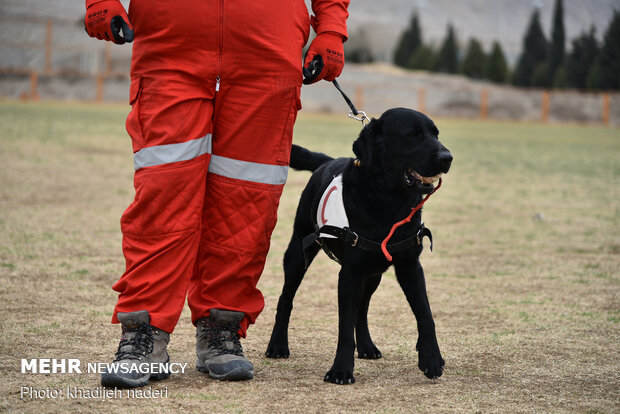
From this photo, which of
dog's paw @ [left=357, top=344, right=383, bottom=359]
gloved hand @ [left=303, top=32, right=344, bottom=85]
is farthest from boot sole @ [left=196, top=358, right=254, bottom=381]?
gloved hand @ [left=303, top=32, right=344, bottom=85]

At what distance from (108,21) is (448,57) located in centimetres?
5583

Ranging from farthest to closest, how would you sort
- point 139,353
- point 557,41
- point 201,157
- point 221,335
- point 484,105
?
point 484,105 → point 557,41 → point 221,335 → point 201,157 → point 139,353

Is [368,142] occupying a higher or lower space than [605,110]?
higher

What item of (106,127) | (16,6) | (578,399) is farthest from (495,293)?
(16,6)

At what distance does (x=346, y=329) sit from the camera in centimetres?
325

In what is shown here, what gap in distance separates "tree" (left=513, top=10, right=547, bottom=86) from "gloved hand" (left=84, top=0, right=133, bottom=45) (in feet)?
149

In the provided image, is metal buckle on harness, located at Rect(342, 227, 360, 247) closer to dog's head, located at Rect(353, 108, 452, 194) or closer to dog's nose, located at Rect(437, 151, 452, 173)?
dog's head, located at Rect(353, 108, 452, 194)

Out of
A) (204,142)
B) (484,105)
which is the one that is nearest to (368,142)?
(204,142)


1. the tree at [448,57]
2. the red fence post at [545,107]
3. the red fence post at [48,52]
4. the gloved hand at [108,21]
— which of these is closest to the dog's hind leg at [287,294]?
the gloved hand at [108,21]

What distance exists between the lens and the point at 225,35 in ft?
10.5

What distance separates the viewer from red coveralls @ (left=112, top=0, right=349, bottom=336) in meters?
3.17

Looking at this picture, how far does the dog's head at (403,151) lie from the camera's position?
10.6ft

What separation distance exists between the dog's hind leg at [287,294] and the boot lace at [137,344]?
0.64 metres

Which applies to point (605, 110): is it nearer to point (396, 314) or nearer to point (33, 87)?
point (33, 87)
